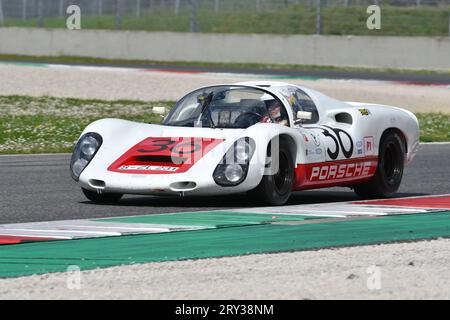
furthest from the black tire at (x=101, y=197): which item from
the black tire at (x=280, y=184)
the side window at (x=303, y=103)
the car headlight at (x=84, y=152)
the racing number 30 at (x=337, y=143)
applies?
the racing number 30 at (x=337, y=143)

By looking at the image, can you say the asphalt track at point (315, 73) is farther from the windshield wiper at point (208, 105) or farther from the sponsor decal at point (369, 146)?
the windshield wiper at point (208, 105)

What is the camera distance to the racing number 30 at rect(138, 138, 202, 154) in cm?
1091

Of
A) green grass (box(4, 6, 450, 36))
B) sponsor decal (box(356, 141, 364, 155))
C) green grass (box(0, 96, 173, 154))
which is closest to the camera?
sponsor decal (box(356, 141, 364, 155))

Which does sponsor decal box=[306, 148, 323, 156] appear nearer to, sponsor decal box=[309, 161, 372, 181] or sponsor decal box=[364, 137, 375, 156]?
sponsor decal box=[309, 161, 372, 181]

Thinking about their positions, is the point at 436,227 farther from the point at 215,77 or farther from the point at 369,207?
the point at 215,77

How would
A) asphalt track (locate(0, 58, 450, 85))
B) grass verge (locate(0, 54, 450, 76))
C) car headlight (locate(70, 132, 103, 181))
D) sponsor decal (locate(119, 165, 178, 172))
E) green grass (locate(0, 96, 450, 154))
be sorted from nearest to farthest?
sponsor decal (locate(119, 165, 178, 172)), car headlight (locate(70, 132, 103, 181)), green grass (locate(0, 96, 450, 154)), asphalt track (locate(0, 58, 450, 85)), grass verge (locate(0, 54, 450, 76))

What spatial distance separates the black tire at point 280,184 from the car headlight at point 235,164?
0.25 meters

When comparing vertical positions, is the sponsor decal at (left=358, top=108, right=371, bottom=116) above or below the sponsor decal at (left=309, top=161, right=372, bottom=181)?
above

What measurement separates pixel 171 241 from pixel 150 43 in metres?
30.7

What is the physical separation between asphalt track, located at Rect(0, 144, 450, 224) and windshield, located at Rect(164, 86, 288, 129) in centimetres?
74

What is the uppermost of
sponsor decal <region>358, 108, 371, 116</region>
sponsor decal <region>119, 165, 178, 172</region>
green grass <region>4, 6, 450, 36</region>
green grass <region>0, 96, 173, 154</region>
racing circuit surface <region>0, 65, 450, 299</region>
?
green grass <region>4, 6, 450, 36</region>

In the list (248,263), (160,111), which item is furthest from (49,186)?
(248,263)

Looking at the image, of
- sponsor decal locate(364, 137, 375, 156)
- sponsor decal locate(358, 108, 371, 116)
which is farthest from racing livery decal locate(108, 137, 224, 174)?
sponsor decal locate(358, 108, 371, 116)

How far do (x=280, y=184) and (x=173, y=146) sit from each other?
3.32 feet
